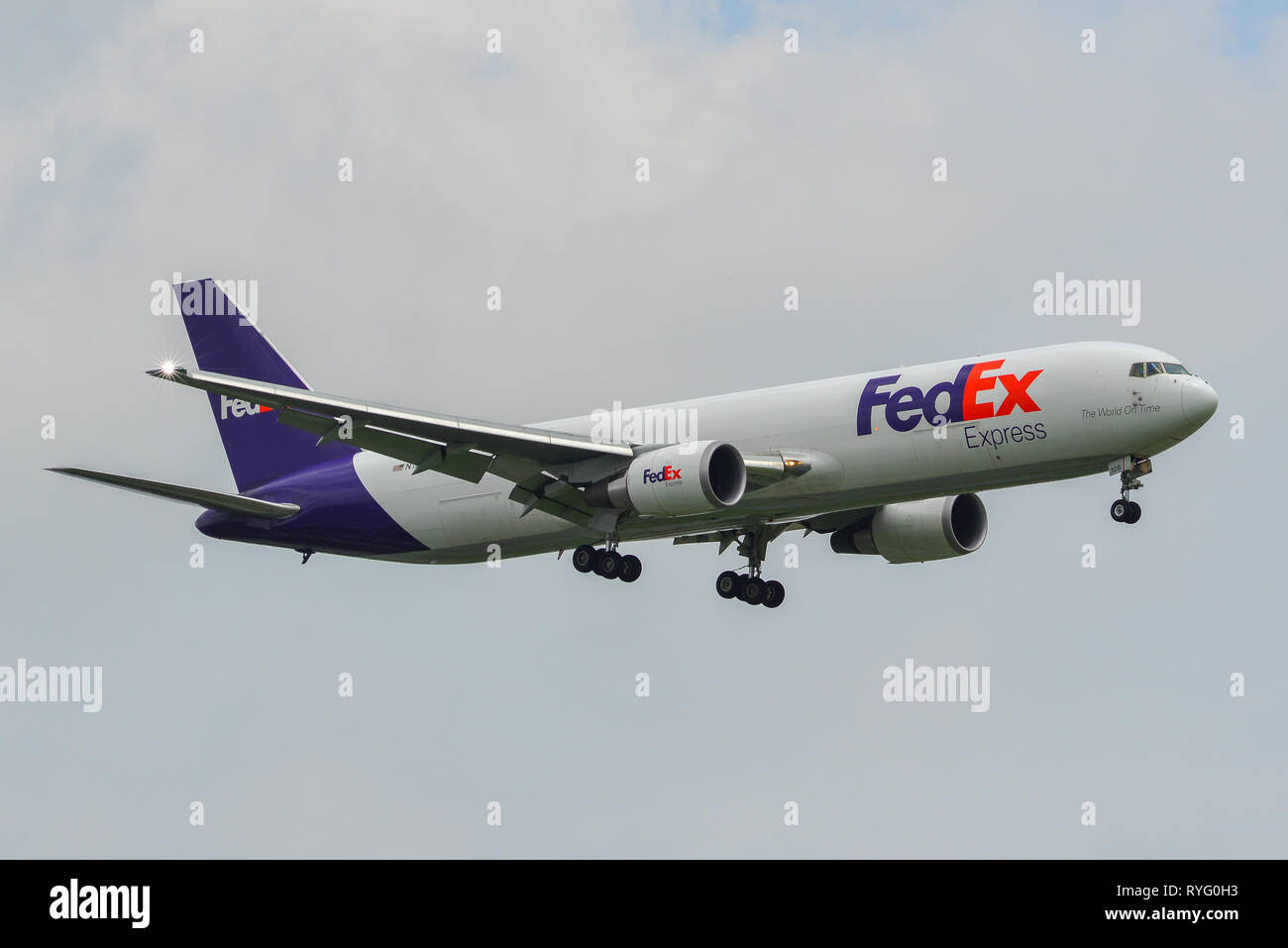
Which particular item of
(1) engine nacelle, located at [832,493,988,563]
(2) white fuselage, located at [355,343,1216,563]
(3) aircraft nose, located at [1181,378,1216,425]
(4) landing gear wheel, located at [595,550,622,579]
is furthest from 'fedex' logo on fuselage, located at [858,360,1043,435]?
(4) landing gear wheel, located at [595,550,622,579]

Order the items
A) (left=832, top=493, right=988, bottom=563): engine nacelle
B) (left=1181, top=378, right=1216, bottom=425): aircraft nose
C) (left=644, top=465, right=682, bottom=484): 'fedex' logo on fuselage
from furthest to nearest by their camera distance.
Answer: (left=832, top=493, right=988, bottom=563): engine nacelle, (left=644, top=465, right=682, bottom=484): 'fedex' logo on fuselage, (left=1181, top=378, right=1216, bottom=425): aircraft nose

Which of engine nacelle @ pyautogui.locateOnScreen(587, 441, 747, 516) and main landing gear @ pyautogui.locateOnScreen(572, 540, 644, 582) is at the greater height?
engine nacelle @ pyautogui.locateOnScreen(587, 441, 747, 516)

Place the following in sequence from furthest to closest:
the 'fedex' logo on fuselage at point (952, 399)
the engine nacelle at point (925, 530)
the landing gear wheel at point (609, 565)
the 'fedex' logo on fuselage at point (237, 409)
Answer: the 'fedex' logo on fuselage at point (237, 409), the engine nacelle at point (925, 530), the landing gear wheel at point (609, 565), the 'fedex' logo on fuselage at point (952, 399)

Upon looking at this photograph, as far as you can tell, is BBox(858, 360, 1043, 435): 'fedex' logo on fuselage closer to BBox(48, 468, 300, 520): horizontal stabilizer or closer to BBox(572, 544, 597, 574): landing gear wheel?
BBox(572, 544, 597, 574): landing gear wheel

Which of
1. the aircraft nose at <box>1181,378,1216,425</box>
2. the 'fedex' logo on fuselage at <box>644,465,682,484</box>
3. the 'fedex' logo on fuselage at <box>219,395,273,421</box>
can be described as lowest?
the 'fedex' logo on fuselage at <box>644,465,682,484</box>

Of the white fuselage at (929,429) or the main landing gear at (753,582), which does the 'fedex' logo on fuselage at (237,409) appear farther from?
the main landing gear at (753,582)

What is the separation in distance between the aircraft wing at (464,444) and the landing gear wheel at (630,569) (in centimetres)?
132

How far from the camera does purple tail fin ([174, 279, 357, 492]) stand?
48.7 meters

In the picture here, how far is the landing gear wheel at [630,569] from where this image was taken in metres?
43.0

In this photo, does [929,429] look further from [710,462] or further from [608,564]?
[608,564]

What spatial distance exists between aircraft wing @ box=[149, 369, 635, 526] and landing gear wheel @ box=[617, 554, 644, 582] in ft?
4.32

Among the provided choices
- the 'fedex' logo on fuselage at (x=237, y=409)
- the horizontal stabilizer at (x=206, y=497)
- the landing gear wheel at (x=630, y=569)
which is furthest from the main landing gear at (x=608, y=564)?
the 'fedex' logo on fuselage at (x=237, y=409)
